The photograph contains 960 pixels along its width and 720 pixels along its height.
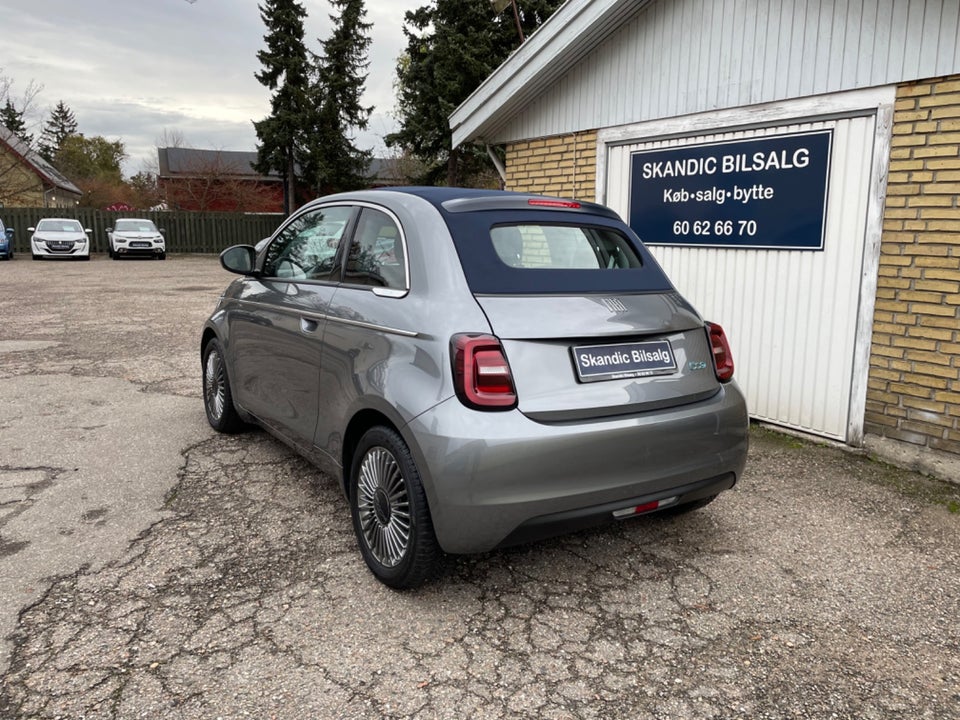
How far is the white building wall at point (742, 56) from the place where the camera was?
4645 millimetres

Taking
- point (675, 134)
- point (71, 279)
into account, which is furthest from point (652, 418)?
point (71, 279)

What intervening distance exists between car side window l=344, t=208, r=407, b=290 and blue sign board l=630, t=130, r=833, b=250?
133 inches

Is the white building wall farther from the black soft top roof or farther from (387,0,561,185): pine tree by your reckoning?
(387,0,561,185): pine tree

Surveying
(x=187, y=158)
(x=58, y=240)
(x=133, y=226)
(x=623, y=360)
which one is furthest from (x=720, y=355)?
(x=187, y=158)

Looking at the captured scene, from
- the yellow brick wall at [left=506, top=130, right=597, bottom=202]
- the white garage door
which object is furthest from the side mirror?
the white garage door

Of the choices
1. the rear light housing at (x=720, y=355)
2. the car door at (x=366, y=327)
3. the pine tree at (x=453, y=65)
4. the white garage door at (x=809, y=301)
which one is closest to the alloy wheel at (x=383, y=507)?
the car door at (x=366, y=327)

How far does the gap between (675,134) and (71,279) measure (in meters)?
17.4

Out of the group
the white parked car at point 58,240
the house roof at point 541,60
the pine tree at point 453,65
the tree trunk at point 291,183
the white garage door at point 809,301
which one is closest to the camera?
the white garage door at point 809,301

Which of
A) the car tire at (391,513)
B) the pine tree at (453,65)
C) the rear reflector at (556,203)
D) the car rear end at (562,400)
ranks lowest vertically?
the car tire at (391,513)

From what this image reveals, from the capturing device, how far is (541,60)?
6.78 meters

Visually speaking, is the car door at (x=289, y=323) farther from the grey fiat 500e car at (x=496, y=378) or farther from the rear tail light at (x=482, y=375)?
the rear tail light at (x=482, y=375)

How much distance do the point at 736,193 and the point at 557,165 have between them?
2.13 meters

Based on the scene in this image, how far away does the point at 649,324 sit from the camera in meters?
3.10

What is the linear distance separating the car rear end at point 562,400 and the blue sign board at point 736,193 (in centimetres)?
243
